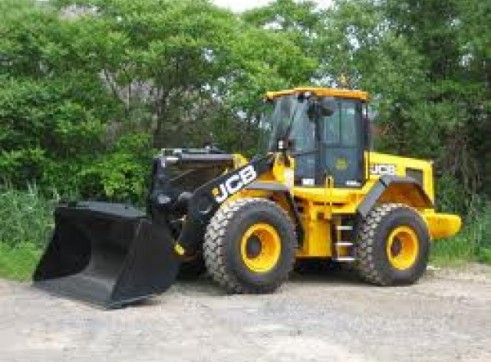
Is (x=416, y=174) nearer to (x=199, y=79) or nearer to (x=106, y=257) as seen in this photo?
(x=199, y=79)

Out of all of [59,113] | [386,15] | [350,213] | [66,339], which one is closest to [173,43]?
[59,113]

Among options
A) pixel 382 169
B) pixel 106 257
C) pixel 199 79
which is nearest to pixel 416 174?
pixel 382 169

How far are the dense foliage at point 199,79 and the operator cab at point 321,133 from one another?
8.57ft

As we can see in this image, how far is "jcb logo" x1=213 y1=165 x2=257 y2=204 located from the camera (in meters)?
11.3

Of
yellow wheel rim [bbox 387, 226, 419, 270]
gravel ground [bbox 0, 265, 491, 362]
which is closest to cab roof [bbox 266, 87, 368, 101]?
yellow wheel rim [bbox 387, 226, 419, 270]

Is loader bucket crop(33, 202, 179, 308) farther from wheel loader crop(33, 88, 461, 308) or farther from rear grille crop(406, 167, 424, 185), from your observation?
rear grille crop(406, 167, 424, 185)

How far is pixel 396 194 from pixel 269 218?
2.69 metres

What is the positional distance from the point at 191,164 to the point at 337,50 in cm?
644

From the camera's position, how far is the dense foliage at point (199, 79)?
47.9ft

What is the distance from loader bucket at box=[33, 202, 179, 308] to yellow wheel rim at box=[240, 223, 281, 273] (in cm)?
98

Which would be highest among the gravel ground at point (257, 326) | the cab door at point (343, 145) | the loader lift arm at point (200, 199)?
the cab door at point (343, 145)

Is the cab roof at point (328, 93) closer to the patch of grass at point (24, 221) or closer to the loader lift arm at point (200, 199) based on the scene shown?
the loader lift arm at point (200, 199)

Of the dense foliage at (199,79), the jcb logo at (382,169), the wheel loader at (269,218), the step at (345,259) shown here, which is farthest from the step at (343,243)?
the dense foliage at (199,79)

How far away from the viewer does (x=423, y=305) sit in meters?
10.6
